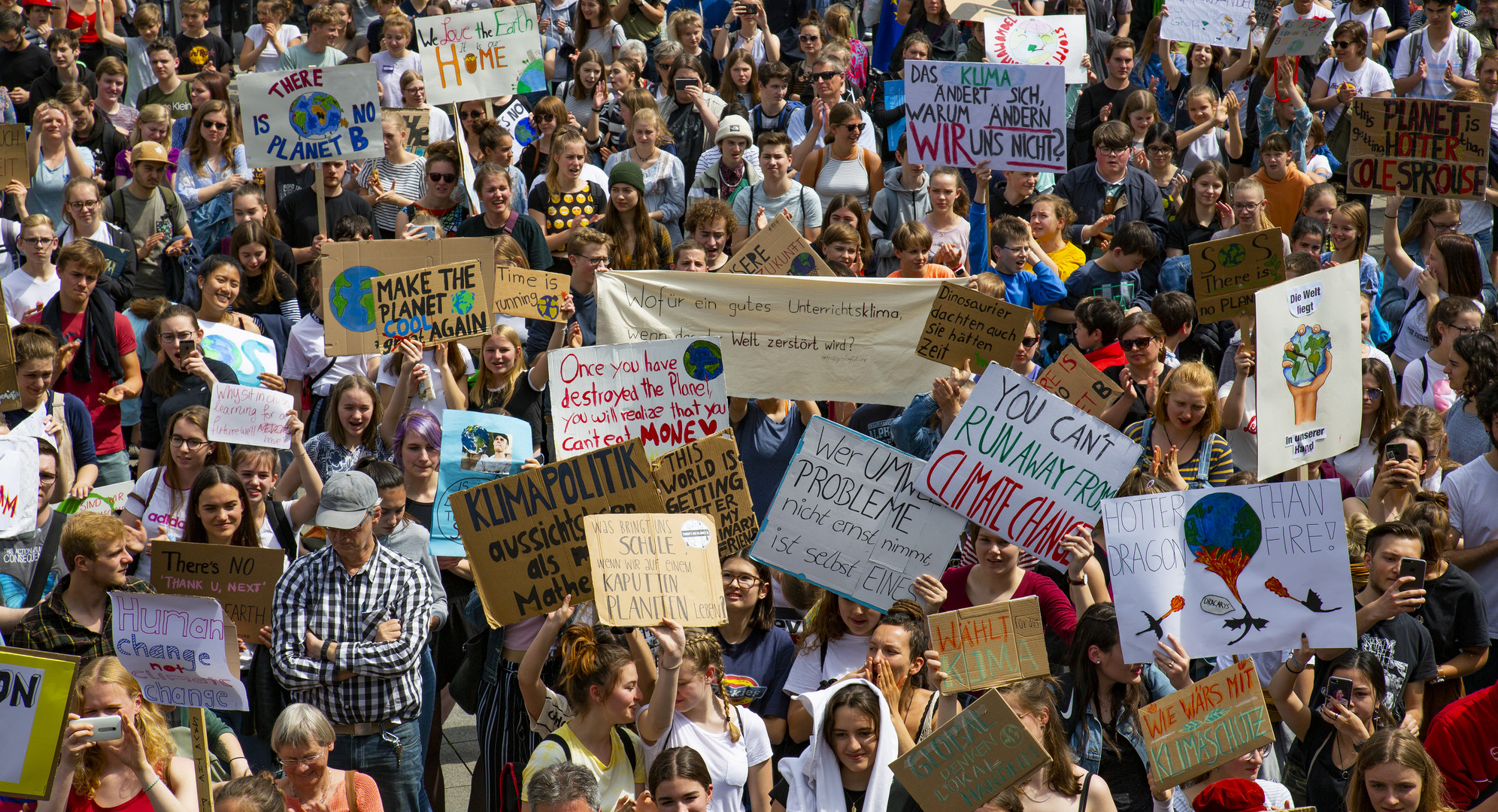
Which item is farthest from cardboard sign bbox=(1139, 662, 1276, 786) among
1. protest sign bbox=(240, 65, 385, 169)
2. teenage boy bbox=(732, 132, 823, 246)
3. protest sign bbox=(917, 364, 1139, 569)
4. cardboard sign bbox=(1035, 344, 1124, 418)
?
protest sign bbox=(240, 65, 385, 169)

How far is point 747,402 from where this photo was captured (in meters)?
8.65

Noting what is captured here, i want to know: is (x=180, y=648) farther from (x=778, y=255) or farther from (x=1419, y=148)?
(x=1419, y=148)

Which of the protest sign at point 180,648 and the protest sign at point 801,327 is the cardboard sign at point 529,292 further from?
the protest sign at point 180,648

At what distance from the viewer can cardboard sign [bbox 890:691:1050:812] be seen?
5.29 meters

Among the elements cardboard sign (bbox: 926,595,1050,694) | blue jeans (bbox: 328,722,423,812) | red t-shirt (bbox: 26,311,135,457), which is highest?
cardboard sign (bbox: 926,595,1050,694)

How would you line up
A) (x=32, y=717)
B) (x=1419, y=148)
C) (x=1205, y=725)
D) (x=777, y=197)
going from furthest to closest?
1. (x=777, y=197)
2. (x=1419, y=148)
3. (x=1205, y=725)
4. (x=32, y=717)

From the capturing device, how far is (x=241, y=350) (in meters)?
9.34

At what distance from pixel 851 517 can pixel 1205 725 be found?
2.06 metres

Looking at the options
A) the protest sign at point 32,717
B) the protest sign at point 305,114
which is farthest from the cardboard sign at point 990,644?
the protest sign at point 305,114

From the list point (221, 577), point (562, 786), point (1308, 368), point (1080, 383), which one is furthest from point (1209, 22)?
point (562, 786)

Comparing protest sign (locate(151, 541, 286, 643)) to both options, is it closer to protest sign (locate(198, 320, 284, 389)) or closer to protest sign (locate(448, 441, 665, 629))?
protest sign (locate(448, 441, 665, 629))

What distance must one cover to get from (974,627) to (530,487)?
184cm

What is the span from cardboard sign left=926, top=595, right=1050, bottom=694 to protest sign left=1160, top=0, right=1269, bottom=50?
941 cm

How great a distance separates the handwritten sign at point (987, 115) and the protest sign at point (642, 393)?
11.9 ft
